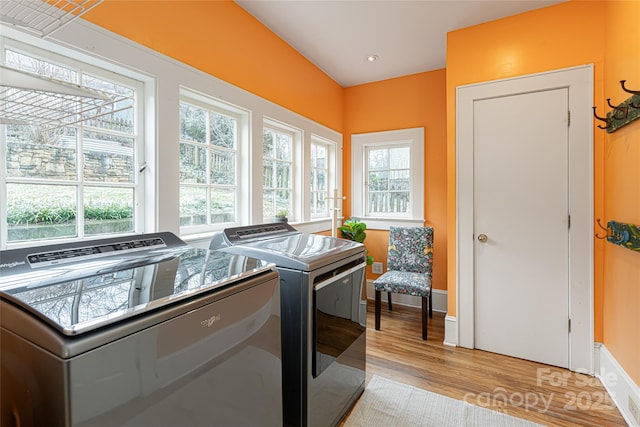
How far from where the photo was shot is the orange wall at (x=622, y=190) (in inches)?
67.1

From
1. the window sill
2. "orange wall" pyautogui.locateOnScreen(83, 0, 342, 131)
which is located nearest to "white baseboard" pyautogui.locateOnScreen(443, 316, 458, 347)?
the window sill

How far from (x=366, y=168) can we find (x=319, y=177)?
674 mm

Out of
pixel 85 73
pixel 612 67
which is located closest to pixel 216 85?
pixel 85 73

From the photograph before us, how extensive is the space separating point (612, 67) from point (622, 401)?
6.88 feet

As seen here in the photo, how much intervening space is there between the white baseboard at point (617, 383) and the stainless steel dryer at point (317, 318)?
4.86 feet

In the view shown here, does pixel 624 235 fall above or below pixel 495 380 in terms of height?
above

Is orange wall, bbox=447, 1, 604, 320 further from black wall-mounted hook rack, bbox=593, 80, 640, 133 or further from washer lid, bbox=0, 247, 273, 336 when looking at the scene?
washer lid, bbox=0, 247, 273, 336

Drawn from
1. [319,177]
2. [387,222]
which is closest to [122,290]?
[319,177]

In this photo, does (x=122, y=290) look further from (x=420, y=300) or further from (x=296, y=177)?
(x=420, y=300)

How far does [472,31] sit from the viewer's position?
256 centimetres

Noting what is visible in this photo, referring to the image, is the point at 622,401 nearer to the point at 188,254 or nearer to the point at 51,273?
the point at 188,254

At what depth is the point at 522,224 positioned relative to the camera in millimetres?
2410

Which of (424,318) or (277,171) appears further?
(277,171)

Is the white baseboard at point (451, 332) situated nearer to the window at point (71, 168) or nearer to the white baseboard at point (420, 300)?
the white baseboard at point (420, 300)
